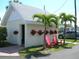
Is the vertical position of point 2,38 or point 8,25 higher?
point 8,25

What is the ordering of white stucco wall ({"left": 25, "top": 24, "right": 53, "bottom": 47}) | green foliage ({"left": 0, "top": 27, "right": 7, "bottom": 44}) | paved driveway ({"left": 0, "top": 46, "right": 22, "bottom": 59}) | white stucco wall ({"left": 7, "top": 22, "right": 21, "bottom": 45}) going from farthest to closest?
white stucco wall ({"left": 7, "top": 22, "right": 21, "bottom": 45}) < green foliage ({"left": 0, "top": 27, "right": 7, "bottom": 44}) < white stucco wall ({"left": 25, "top": 24, "right": 53, "bottom": 47}) < paved driveway ({"left": 0, "top": 46, "right": 22, "bottom": 59})

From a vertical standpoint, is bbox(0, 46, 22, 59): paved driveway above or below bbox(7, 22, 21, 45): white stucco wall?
below

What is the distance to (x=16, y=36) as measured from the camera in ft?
71.1

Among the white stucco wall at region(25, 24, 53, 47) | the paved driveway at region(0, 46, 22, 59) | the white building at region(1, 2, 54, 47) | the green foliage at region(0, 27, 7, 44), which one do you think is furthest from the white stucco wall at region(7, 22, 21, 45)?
the paved driveway at region(0, 46, 22, 59)

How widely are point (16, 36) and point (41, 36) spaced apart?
287cm

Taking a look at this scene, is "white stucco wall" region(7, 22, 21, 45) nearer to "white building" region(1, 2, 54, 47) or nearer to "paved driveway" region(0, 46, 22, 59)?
"white building" region(1, 2, 54, 47)

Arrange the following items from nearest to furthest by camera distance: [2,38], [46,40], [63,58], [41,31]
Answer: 1. [63,58]
2. [46,40]
3. [2,38]
4. [41,31]

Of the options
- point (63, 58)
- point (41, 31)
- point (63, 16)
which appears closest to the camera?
point (63, 58)

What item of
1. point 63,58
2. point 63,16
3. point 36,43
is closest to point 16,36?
point 36,43

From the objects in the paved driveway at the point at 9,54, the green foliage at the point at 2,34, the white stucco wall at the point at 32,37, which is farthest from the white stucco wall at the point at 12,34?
the paved driveway at the point at 9,54

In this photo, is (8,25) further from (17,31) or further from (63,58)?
(63,58)

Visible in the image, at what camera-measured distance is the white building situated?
785 inches

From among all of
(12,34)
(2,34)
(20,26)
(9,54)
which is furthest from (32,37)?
(9,54)

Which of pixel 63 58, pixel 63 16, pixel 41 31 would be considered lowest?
pixel 63 58
